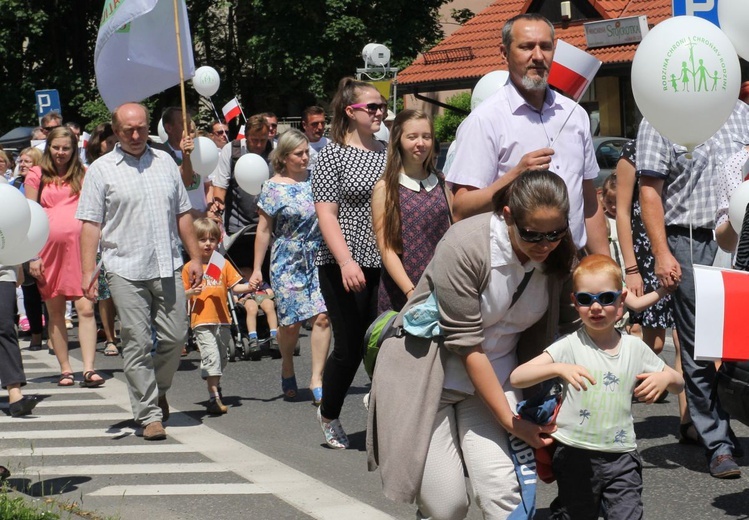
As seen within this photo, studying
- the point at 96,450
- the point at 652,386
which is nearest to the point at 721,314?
the point at 652,386

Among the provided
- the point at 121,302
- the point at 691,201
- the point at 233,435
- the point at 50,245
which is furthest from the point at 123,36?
the point at 691,201

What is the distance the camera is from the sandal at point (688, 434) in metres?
7.31

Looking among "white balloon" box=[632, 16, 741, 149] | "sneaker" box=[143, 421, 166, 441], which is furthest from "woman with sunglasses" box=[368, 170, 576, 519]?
"sneaker" box=[143, 421, 166, 441]

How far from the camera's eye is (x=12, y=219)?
7.04 meters

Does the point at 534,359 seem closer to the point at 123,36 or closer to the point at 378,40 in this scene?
the point at 123,36

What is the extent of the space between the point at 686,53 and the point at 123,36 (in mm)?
5398

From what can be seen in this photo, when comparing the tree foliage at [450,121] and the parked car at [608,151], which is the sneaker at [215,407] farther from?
the tree foliage at [450,121]

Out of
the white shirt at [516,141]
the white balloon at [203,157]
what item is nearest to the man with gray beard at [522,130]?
the white shirt at [516,141]

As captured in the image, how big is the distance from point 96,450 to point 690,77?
416 centimetres

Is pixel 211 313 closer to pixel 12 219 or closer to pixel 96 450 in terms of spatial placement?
pixel 96 450

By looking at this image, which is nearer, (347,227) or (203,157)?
(347,227)

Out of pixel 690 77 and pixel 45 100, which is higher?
pixel 45 100

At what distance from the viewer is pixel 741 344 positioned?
16.6 feet

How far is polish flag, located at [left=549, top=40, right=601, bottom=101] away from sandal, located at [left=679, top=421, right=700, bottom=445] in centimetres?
212
